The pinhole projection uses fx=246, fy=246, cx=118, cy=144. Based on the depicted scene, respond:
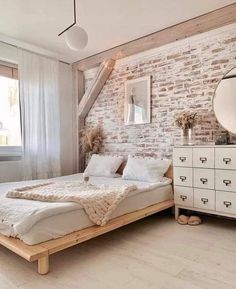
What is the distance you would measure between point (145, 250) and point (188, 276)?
515 mm

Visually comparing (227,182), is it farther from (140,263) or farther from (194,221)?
(140,263)

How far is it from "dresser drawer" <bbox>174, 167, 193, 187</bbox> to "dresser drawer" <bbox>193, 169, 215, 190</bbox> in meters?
0.05

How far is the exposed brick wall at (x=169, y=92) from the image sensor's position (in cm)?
312

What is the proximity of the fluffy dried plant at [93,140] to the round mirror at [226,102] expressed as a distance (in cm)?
201

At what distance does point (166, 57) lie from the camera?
3.58 metres

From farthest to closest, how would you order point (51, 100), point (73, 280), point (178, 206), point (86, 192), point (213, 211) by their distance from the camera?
point (51, 100)
point (178, 206)
point (213, 211)
point (86, 192)
point (73, 280)

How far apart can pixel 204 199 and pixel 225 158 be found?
0.54m

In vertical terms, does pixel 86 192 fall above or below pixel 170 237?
above

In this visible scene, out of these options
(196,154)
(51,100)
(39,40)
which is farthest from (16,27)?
(196,154)

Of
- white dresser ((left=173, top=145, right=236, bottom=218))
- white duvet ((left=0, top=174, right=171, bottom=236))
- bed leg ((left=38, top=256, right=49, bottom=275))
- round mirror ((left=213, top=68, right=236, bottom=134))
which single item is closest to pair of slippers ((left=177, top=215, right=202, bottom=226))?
white dresser ((left=173, top=145, right=236, bottom=218))

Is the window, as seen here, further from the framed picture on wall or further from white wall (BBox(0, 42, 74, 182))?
the framed picture on wall

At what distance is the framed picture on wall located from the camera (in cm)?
376

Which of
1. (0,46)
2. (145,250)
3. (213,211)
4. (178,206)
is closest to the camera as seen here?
(145,250)

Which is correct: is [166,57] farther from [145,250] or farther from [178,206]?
[145,250]
